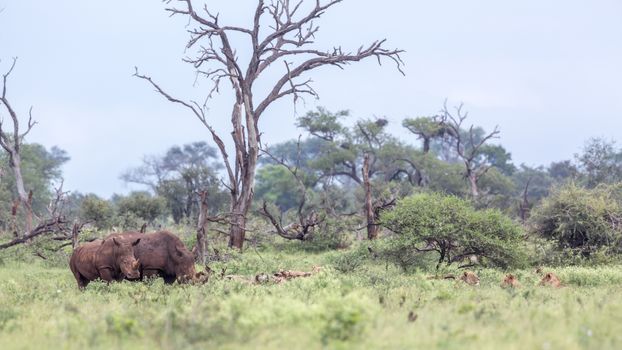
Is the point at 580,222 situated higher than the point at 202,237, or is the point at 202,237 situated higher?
the point at 580,222

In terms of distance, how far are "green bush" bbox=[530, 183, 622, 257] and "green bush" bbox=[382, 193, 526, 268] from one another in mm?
1965

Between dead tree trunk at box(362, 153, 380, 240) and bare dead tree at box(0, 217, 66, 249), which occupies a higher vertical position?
dead tree trunk at box(362, 153, 380, 240)

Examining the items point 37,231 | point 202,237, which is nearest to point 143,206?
point 37,231

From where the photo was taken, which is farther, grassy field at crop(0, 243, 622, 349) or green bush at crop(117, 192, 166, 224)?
→ green bush at crop(117, 192, 166, 224)

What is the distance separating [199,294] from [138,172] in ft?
313

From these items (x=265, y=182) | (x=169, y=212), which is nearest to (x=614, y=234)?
(x=169, y=212)

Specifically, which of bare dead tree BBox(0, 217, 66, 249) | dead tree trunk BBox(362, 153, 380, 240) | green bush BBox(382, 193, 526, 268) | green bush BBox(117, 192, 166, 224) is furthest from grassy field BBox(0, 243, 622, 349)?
green bush BBox(117, 192, 166, 224)

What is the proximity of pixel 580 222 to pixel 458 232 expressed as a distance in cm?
409

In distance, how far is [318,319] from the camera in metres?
9.14

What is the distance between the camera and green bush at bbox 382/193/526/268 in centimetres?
2058

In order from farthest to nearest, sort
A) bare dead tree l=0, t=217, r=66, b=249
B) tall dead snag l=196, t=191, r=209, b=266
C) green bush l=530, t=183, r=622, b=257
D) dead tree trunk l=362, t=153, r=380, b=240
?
dead tree trunk l=362, t=153, r=380, b=240 < bare dead tree l=0, t=217, r=66, b=249 < green bush l=530, t=183, r=622, b=257 < tall dead snag l=196, t=191, r=209, b=266

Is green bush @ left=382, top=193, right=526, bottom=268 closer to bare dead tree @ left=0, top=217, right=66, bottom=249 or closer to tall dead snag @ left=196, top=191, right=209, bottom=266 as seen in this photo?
tall dead snag @ left=196, top=191, right=209, bottom=266

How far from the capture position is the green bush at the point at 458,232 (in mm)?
20578

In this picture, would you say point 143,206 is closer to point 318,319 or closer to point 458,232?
point 458,232
